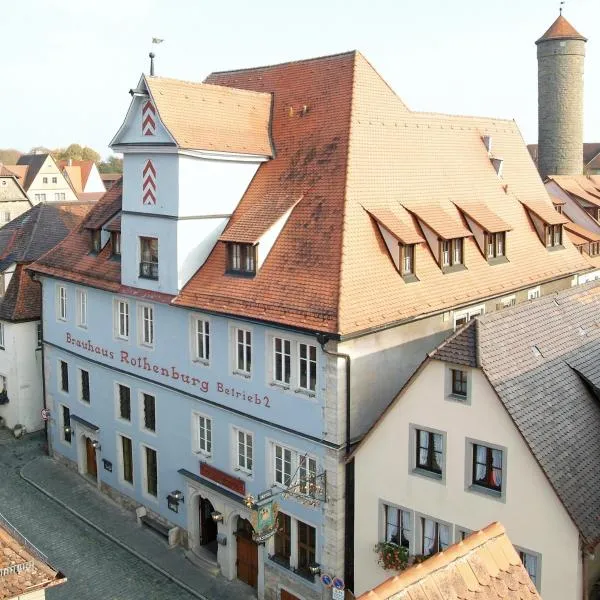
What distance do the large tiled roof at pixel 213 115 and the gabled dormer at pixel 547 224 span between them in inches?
416

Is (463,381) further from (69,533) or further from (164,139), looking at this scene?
(69,533)

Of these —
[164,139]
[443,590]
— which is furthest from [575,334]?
[164,139]

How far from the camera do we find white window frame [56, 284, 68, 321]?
100 ft

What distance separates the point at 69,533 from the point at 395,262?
14555mm

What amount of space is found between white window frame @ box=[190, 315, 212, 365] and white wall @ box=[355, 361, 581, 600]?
651 centimetres

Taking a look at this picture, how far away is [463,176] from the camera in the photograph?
1098 inches

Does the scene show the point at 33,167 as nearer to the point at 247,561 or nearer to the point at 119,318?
the point at 119,318

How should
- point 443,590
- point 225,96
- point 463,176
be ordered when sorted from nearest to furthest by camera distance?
point 443,590
point 225,96
point 463,176

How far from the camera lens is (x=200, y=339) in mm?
24031

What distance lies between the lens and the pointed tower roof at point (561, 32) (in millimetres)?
59969

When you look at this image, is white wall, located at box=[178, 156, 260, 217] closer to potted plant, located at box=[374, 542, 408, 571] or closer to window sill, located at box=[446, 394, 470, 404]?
window sill, located at box=[446, 394, 470, 404]

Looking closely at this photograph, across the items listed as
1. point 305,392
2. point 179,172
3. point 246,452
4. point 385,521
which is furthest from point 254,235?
point 385,521

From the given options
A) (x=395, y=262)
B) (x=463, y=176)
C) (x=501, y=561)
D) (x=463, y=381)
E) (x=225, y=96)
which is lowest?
(x=501, y=561)

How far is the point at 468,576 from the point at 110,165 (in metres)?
149
